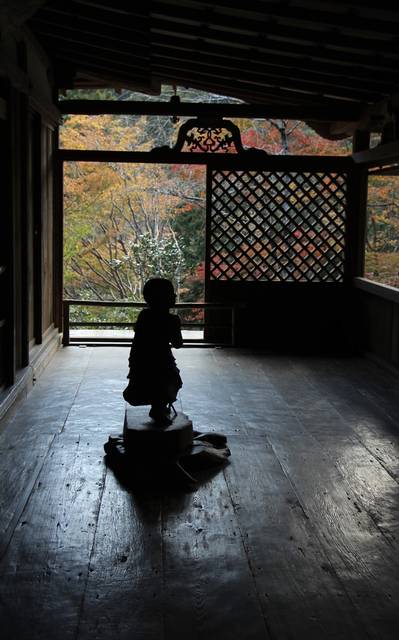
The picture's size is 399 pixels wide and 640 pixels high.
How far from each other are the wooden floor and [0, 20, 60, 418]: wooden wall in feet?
1.35

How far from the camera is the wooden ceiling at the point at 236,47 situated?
13.8ft

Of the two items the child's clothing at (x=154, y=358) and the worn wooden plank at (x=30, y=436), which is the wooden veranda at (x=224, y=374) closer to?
the worn wooden plank at (x=30, y=436)

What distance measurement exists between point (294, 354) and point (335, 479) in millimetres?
3418

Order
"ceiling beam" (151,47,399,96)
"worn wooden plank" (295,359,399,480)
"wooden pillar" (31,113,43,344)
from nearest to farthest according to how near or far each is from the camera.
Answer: "worn wooden plank" (295,359,399,480) → "ceiling beam" (151,47,399,96) → "wooden pillar" (31,113,43,344)

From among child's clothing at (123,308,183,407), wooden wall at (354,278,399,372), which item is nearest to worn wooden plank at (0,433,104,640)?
child's clothing at (123,308,183,407)

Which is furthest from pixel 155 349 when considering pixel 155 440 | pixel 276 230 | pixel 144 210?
pixel 144 210

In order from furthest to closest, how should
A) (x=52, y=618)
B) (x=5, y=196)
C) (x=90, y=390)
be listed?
(x=90, y=390) → (x=5, y=196) → (x=52, y=618)

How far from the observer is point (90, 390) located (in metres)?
5.28

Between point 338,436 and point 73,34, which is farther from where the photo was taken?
point 73,34

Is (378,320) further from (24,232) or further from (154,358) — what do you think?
(154,358)

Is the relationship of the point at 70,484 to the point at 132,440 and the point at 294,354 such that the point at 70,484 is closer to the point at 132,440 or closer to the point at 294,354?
the point at 132,440

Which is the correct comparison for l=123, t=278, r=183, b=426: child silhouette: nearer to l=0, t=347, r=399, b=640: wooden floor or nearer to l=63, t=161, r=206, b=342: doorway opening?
l=0, t=347, r=399, b=640: wooden floor

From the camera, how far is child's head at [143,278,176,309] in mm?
3543

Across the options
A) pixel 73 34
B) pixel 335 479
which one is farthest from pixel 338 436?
pixel 73 34
